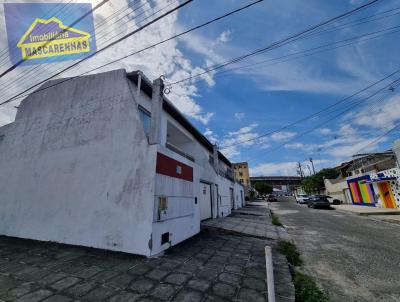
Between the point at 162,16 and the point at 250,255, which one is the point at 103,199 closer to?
the point at 250,255

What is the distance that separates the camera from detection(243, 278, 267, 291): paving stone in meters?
3.33

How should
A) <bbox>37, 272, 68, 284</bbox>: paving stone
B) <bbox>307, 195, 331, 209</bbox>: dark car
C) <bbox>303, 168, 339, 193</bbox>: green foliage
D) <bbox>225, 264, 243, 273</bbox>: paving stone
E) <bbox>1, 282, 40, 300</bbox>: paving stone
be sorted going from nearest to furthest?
<bbox>1, 282, 40, 300</bbox>: paving stone
<bbox>37, 272, 68, 284</bbox>: paving stone
<bbox>225, 264, 243, 273</bbox>: paving stone
<bbox>307, 195, 331, 209</bbox>: dark car
<bbox>303, 168, 339, 193</bbox>: green foliage

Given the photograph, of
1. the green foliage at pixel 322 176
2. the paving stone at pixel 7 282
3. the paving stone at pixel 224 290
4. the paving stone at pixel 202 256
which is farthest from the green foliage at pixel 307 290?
the green foliage at pixel 322 176

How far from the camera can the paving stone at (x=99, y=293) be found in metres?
2.92

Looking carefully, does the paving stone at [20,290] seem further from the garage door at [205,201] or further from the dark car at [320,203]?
the dark car at [320,203]

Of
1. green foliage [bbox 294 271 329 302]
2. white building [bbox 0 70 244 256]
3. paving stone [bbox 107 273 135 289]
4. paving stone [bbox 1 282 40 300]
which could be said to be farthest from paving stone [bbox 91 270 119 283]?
green foliage [bbox 294 271 329 302]

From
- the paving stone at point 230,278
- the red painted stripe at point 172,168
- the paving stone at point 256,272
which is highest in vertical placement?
the red painted stripe at point 172,168

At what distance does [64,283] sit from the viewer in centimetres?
339

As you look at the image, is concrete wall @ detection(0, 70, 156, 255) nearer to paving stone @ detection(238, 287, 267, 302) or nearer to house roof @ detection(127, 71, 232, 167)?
house roof @ detection(127, 71, 232, 167)

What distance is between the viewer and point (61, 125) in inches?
294

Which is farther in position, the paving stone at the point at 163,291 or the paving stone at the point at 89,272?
the paving stone at the point at 89,272

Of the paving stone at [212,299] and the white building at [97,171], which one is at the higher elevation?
the white building at [97,171]

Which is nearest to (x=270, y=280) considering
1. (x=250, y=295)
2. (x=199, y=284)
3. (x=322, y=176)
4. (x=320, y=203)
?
(x=250, y=295)

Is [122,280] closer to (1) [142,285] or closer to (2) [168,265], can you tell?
(1) [142,285]
